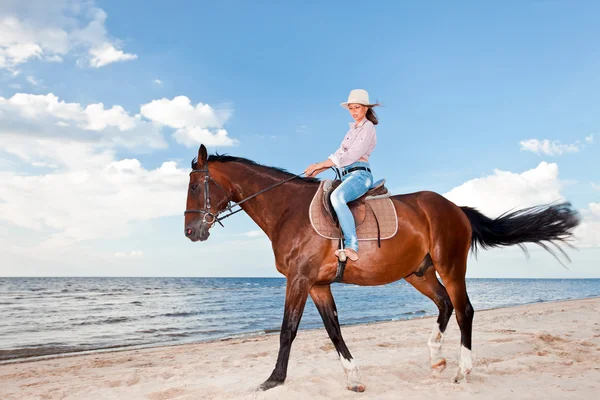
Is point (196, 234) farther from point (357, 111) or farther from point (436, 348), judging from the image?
point (436, 348)

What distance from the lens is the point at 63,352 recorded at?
406 inches

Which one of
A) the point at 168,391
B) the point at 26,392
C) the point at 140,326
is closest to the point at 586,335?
the point at 168,391

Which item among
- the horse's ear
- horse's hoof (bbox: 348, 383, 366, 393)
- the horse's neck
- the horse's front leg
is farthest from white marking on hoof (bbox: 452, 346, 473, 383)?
the horse's ear

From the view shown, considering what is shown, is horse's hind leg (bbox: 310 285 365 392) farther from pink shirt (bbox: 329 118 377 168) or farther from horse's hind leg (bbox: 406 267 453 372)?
pink shirt (bbox: 329 118 377 168)

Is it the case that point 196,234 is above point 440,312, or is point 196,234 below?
above

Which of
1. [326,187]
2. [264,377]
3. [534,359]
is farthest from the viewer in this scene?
[534,359]

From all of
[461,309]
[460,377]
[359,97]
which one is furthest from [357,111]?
[460,377]

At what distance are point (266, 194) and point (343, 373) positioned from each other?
93.9 inches

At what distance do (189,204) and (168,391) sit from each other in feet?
6.76

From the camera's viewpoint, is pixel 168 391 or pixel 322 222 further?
pixel 168 391

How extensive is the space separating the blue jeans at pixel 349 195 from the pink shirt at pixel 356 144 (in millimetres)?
103

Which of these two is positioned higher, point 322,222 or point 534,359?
point 322,222

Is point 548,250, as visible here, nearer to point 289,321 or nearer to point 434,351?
point 434,351

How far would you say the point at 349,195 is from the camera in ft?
13.9
